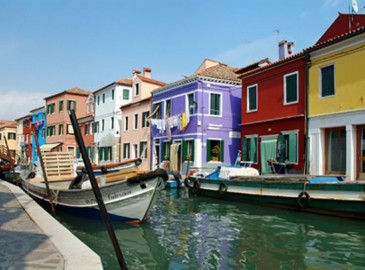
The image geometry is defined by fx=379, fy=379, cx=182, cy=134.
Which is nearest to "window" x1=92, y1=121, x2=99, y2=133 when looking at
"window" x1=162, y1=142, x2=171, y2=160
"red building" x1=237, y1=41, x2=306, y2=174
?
"window" x1=162, y1=142, x2=171, y2=160

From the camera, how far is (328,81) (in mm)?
15969

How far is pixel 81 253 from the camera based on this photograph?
183 inches

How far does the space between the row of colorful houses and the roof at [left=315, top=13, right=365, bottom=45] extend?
5cm

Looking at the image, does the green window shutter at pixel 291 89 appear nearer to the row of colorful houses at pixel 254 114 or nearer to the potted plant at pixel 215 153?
the row of colorful houses at pixel 254 114

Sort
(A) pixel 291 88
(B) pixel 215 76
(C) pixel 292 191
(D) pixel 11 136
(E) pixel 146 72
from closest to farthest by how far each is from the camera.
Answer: (C) pixel 292 191, (A) pixel 291 88, (B) pixel 215 76, (E) pixel 146 72, (D) pixel 11 136

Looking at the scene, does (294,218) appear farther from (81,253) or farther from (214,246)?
(81,253)

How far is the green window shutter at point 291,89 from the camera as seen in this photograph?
17.6m

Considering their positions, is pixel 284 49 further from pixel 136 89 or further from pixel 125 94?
pixel 125 94

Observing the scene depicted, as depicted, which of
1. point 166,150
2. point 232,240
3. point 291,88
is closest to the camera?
point 232,240

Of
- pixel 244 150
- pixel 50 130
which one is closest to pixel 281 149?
pixel 244 150

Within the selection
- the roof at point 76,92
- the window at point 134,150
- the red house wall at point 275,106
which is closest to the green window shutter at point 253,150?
the red house wall at point 275,106

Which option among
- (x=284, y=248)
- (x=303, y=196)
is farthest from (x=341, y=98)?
(x=284, y=248)

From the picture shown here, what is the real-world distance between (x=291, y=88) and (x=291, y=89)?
1.9 inches

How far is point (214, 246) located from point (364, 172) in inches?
357
